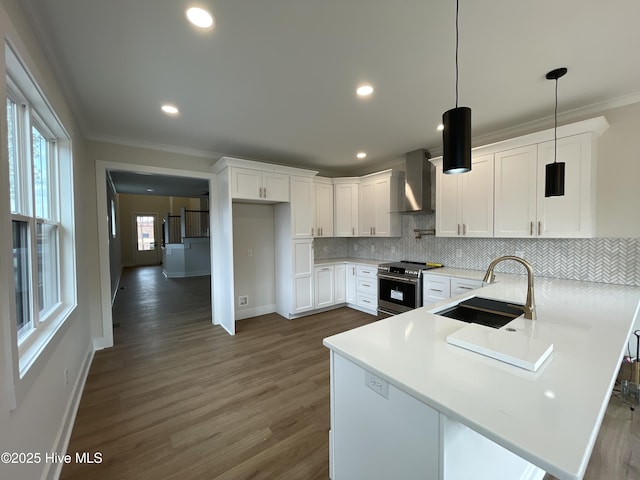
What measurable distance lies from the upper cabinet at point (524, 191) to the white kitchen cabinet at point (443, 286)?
0.60 m

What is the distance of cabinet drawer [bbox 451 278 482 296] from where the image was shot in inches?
121

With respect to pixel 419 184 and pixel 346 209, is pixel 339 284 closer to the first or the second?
pixel 346 209

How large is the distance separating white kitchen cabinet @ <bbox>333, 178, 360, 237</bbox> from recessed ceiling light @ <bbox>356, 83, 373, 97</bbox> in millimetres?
2528

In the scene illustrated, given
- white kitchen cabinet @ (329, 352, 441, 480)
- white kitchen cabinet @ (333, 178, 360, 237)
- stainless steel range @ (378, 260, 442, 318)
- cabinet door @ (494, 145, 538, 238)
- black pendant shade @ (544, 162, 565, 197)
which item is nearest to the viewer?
white kitchen cabinet @ (329, 352, 441, 480)

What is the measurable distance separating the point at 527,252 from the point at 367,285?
224 cm

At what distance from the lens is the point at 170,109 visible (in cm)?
268

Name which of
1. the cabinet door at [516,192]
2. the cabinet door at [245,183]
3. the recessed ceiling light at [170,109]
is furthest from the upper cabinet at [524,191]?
Answer: the recessed ceiling light at [170,109]

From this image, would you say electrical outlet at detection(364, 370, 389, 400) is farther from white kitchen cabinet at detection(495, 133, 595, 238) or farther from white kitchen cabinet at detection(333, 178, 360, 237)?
white kitchen cabinet at detection(333, 178, 360, 237)

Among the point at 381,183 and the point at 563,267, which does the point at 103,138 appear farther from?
the point at 563,267

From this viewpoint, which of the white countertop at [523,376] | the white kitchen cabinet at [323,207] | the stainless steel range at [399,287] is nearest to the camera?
the white countertop at [523,376]

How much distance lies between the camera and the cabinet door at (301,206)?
4.34 meters

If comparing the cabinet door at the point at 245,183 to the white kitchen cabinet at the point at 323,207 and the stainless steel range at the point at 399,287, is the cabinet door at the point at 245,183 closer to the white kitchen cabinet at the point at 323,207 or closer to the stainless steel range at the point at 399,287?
the white kitchen cabinet at the point at 323,207

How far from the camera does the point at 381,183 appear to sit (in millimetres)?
4547

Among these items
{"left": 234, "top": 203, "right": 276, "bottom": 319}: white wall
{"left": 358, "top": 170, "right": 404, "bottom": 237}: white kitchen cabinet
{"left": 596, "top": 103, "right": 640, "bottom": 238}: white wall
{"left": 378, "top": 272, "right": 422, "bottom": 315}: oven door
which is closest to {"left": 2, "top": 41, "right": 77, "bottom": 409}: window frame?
{"left": 234, "top": 203, "right": 276, "bottom": 319}: white wall
